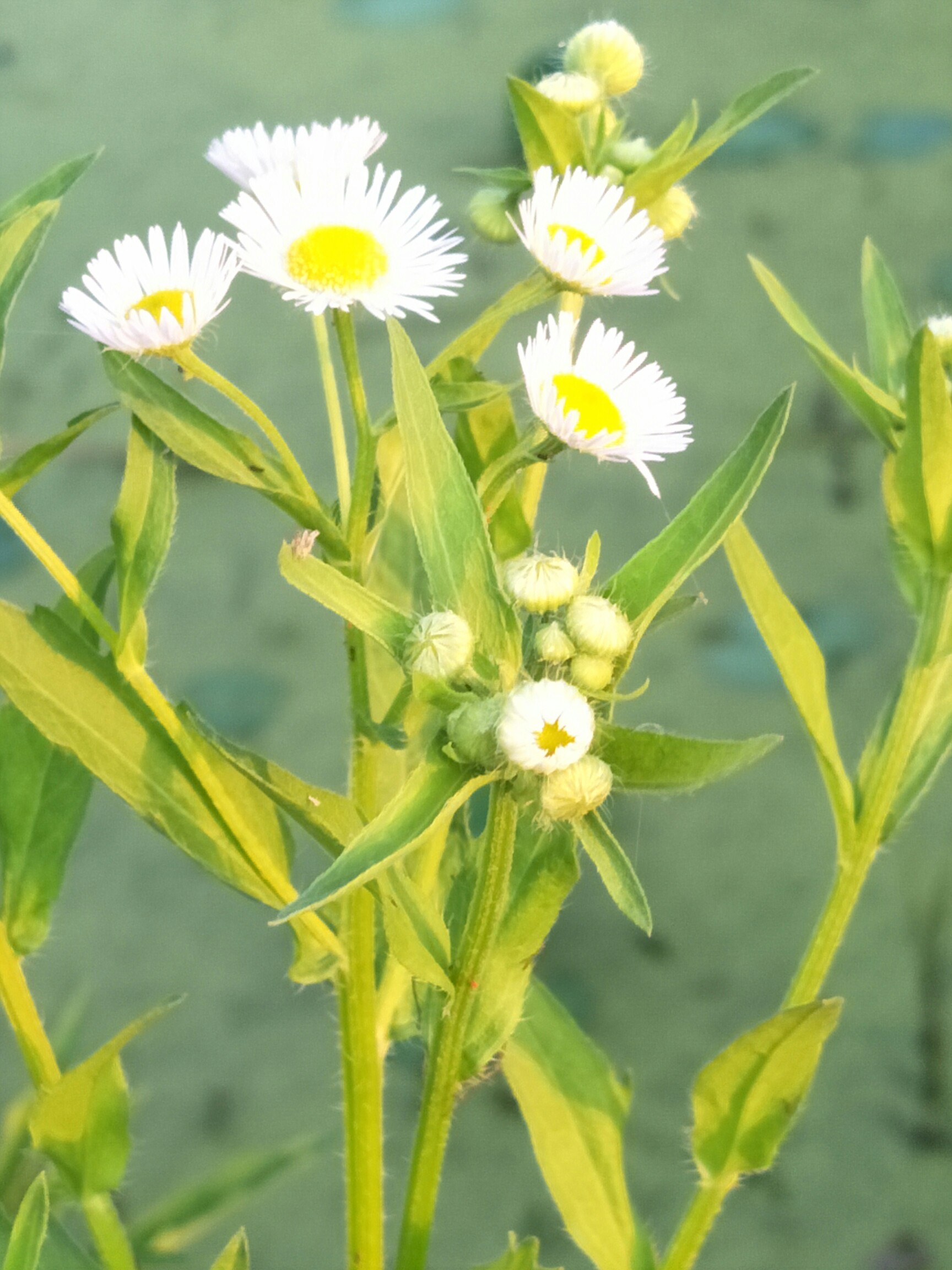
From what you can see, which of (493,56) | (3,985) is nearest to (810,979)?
(3,985)

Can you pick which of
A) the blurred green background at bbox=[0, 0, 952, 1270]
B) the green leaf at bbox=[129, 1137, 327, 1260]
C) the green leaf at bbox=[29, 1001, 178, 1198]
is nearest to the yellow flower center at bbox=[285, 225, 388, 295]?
the green leaf at bbox=[29, 1001, 178, 1198]

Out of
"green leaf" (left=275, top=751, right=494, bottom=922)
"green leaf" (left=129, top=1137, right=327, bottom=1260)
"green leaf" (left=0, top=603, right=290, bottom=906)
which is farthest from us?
"green leaf" (left=129, top=1137, right=327, bottom=1260)

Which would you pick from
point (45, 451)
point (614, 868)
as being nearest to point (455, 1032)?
point (614, 868)

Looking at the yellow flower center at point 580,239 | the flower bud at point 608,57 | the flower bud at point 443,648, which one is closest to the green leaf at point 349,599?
the flower bud at point 443,648

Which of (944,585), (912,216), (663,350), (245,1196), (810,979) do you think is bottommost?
(245,1196)

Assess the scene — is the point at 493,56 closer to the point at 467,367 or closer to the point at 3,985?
the point at 467,367

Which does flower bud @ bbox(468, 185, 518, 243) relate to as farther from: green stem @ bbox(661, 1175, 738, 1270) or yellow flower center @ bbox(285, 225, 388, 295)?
green stem @ bbox(661, 1175, 738, 1270)

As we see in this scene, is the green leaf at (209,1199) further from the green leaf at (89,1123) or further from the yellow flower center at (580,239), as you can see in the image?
the yellow flower center at (580,239)
